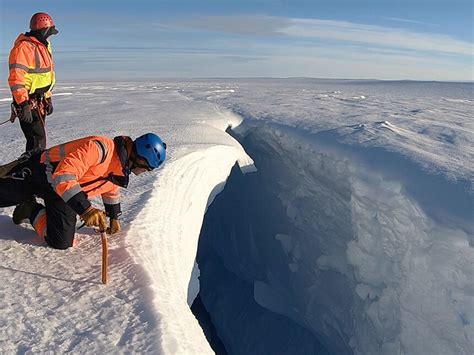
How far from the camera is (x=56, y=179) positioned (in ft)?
7.72

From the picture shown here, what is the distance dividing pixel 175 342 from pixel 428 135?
16.3 ft

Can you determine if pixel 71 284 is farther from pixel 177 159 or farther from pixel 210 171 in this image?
pixel 210 171

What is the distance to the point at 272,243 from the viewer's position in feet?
26.3

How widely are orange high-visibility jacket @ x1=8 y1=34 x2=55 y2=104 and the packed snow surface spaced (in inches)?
29.0

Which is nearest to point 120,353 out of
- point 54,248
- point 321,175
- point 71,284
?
point 71,284

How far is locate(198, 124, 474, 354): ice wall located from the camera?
12.9ft

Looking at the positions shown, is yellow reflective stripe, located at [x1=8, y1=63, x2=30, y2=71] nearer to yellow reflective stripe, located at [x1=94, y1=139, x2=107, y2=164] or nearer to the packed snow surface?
the packed snow surface

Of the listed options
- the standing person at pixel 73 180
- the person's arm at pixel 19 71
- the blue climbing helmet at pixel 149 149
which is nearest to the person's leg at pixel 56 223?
the standing person at pixel 73 180

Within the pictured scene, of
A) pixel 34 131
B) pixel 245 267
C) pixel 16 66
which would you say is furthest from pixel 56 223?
pixel 245 267

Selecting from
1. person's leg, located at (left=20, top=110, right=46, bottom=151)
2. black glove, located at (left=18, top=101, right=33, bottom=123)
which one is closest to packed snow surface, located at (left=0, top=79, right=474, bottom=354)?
person's leg, located at (left=20, top=110, right=46, bottom=151)

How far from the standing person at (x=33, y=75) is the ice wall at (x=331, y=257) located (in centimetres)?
326

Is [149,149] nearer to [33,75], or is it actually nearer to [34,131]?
[34,131]

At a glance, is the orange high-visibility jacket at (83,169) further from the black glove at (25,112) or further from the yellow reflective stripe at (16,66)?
the yellow reflective stripe at (16,66)

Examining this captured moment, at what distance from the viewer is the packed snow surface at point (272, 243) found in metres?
2.02
